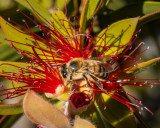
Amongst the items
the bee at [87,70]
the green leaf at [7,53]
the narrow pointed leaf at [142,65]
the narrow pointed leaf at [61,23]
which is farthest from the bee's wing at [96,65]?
the green leaf at [7,53]

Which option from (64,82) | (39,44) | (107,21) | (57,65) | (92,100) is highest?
(107,21)

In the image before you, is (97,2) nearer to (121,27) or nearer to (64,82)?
(121,27)

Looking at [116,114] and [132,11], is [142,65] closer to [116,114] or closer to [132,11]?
[116,114]

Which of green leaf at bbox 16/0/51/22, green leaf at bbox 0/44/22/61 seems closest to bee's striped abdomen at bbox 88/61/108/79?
green leaf at bbox 16/0/51/22

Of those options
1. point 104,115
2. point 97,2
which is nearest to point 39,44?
point 97,2

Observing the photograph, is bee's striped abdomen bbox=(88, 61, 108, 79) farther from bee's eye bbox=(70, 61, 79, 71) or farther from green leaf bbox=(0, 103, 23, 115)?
green leaf bbox=(0, 103, 23, 115)

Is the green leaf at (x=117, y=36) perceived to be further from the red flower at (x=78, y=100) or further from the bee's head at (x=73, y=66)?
the red flower at (x=78, y=100)
